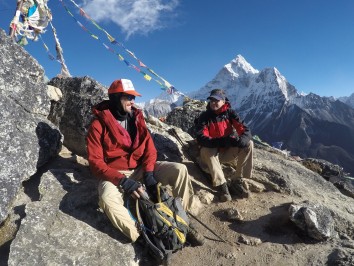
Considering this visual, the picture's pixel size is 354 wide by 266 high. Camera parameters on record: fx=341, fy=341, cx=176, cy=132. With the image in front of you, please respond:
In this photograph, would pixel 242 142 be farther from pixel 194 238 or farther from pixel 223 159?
pixel 194 238

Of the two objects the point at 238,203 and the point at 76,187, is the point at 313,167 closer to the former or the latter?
the point at 238,203

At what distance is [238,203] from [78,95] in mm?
5615

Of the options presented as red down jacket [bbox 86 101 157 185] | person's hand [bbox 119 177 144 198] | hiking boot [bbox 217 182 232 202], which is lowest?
person's hand [bbox 119 177 144 198]

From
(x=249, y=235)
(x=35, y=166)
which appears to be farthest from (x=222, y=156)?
(x=35, y=166)

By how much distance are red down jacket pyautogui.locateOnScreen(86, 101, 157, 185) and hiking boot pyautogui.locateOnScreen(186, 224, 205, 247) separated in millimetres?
1404

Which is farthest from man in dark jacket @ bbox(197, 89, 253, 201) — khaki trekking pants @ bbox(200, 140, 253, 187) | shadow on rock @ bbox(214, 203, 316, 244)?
shadow on rock @ bbox(214, 203, 316, 244)

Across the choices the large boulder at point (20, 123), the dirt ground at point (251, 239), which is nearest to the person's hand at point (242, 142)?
the dirt ground at point (251, 239)

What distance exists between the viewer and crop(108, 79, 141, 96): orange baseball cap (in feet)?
21.8

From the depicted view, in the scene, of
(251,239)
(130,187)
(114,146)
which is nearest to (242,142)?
(251,239)

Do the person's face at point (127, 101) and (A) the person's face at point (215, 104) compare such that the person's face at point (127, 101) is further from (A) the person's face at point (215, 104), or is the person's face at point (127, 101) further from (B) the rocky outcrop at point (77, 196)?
(A) the person's face at point (215, 104)

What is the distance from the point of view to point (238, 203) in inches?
313

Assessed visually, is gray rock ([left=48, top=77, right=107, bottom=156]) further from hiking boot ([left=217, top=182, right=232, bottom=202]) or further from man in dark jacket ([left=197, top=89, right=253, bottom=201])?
hiking boot ([left=217, top=182, right=232, bottom=202])

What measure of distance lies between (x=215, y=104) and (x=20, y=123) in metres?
Answer: 4.53

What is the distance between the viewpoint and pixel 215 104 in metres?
8.29
